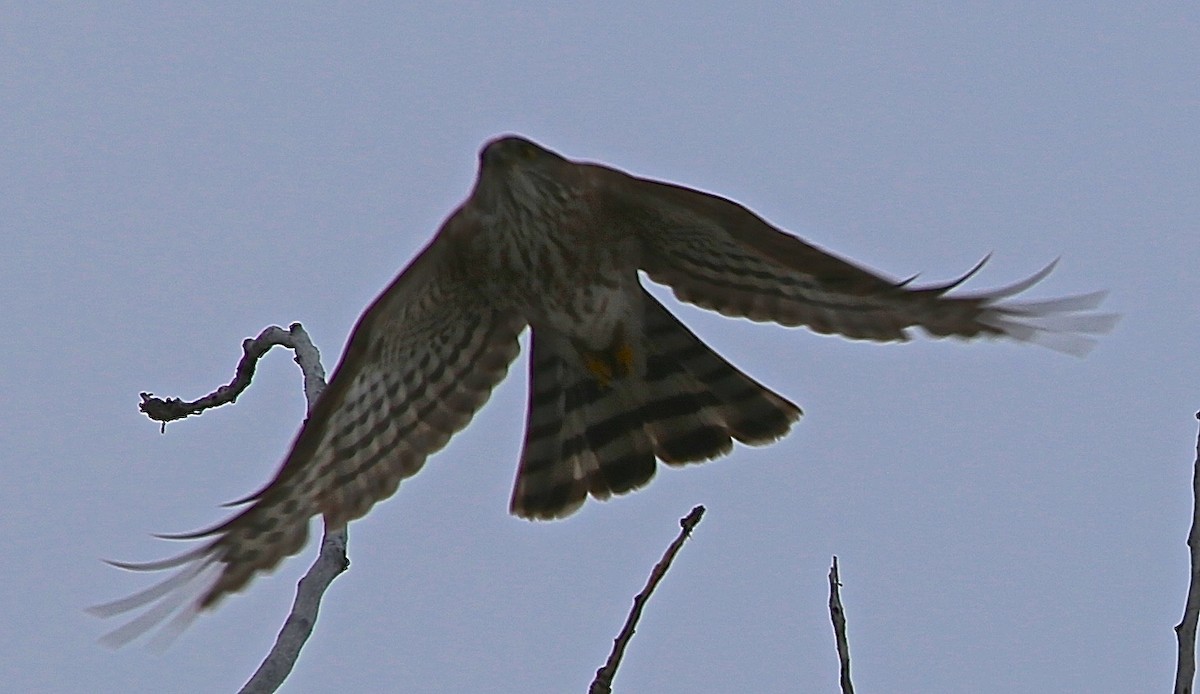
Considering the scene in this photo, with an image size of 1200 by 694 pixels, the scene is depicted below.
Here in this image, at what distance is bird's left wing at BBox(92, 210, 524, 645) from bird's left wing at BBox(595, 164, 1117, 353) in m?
0.55

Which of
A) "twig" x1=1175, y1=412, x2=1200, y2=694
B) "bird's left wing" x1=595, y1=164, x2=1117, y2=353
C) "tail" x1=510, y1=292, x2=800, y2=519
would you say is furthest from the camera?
"tail" x1=510, y1=292, x2=800, y2=519

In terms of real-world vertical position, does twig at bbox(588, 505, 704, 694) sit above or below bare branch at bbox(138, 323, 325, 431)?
below

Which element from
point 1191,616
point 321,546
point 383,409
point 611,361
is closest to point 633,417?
point 611,361

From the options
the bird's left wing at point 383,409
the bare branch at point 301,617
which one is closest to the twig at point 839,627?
the bare branch at point 301,617

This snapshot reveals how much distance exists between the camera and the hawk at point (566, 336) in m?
5.09

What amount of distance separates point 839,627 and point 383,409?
105 inches

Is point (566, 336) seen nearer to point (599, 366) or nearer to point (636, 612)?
point (599, 366)

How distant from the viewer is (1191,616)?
9.60ft

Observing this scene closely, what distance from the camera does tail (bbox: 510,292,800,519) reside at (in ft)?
19.0

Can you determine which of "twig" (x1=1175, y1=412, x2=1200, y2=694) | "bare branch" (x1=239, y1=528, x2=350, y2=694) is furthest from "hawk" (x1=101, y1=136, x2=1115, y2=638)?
"twig" (x1=1175, y1=412, x2=1200, y2=694)

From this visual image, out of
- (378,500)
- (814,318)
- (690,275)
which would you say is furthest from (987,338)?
(378,500)

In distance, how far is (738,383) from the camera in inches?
231

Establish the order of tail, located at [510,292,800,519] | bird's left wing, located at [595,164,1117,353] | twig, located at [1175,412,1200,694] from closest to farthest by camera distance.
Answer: twig, located at [1175,412,1200,694] < bird's left wing, located at [595,164,1117,353] < tail, located at [510,292,800,519]

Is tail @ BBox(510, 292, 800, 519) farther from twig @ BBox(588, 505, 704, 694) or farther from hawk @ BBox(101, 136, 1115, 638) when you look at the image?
twig @ BBox(588, 505, 704, 694)
